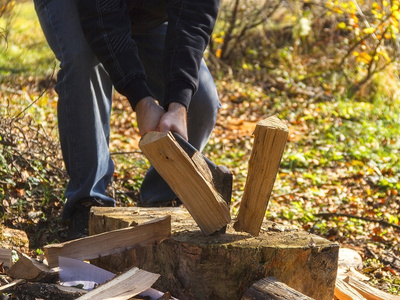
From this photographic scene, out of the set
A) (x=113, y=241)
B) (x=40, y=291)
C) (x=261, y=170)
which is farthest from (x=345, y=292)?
(x=40, y=291)

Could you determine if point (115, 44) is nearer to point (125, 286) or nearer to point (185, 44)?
point (185, 44)

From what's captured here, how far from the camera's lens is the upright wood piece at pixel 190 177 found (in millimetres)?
2068

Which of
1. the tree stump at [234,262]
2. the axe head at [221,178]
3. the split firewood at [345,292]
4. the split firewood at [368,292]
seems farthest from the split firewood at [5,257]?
the split firewood at [368,292]

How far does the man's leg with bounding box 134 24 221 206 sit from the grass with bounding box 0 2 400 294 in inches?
15.5

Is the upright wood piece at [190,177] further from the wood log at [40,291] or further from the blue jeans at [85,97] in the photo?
the blue jeans at [85,97]

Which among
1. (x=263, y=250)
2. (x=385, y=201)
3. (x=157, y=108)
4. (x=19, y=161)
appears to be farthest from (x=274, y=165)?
(x=385, y=201)

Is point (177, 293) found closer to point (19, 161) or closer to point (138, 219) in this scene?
point (138, 219)

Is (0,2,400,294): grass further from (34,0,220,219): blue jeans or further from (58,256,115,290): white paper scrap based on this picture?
(58,256,115,290): white paper scrap

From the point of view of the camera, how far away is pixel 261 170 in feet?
7.14

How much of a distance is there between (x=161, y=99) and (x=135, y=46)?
619 millimetres

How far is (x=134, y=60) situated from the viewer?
2.61m

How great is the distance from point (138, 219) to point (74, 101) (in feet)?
2.62

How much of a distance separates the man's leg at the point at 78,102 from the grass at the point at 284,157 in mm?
433

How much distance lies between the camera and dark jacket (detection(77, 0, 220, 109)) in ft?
8.34
